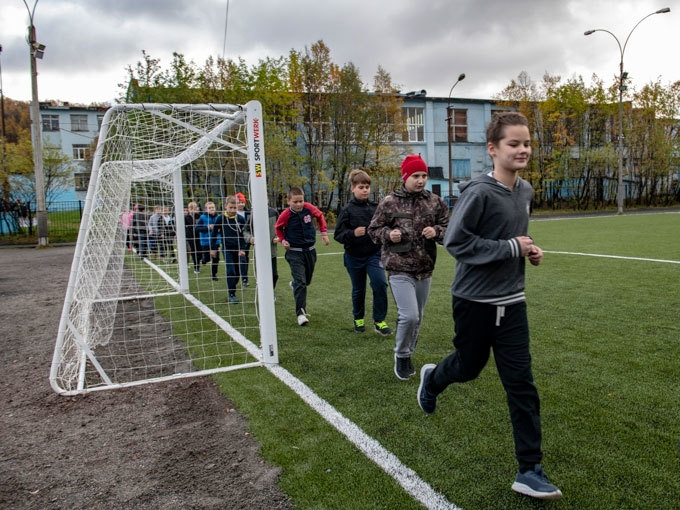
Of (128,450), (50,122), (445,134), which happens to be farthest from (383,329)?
(50,122)

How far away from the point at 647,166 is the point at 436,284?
43103 mm

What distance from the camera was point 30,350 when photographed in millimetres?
6137

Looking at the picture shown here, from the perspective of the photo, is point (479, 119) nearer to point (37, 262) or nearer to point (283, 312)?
point (37, 262)

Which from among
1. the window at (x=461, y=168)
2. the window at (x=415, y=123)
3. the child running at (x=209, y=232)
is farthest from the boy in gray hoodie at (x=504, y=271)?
the window at (x=461, y=168)

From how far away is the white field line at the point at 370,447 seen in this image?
2.60 metres

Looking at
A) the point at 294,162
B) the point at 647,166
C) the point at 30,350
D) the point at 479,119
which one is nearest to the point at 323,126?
the point at 294,162

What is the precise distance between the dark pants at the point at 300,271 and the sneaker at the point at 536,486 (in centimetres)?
447

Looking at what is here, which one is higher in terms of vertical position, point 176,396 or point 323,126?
point 323,126

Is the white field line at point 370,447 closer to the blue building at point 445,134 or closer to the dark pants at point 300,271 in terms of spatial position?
the dark pants at point 300,271

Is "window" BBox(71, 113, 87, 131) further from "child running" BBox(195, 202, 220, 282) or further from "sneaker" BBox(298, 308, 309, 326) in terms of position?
"sneaker" BBox(298, 308, 309, 326)

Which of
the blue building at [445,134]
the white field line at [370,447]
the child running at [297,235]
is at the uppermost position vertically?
the blue building at [445,134]

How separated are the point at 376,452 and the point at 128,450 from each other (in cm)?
168

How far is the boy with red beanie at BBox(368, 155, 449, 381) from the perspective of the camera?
171 inches

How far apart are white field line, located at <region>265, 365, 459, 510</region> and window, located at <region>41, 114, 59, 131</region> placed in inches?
2114
